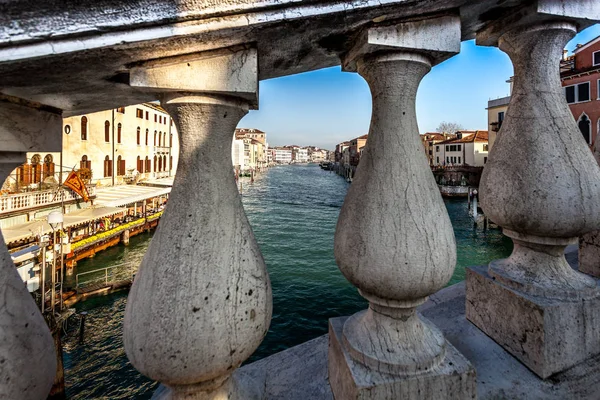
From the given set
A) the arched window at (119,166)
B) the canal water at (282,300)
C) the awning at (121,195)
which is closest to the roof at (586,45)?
the canal water at (282,300)

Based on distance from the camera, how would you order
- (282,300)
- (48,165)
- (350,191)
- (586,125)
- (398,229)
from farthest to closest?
(586,125), (48,165), (282,300), (350,191), (398,229)

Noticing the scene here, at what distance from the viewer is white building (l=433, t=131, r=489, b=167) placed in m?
52.4

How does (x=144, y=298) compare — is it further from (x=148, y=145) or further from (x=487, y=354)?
(x=148, y=145)

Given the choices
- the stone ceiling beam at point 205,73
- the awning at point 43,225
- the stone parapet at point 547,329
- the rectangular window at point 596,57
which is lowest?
the awning at point 43,225

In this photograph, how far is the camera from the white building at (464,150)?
172 feet

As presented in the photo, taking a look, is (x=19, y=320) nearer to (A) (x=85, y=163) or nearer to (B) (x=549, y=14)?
(B) (x=549, y=14)

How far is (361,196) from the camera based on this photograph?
48.7 inches

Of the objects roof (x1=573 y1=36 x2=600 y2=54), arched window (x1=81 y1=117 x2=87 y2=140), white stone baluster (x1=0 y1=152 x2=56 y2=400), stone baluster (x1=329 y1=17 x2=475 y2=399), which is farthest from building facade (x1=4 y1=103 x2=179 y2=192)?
roof (x1=573 y1=36 x2=600 y2=54)

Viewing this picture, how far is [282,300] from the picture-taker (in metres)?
15.5

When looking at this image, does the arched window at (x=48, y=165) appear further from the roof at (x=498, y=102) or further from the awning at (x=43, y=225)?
the roof at (x=498, y=102)

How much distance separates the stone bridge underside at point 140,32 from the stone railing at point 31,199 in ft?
62.2

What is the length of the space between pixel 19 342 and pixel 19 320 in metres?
0.06

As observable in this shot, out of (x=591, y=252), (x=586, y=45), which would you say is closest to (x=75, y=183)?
(x=591, y=252)

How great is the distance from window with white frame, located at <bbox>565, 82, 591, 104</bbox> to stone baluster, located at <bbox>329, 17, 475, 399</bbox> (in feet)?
99.9
